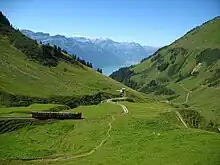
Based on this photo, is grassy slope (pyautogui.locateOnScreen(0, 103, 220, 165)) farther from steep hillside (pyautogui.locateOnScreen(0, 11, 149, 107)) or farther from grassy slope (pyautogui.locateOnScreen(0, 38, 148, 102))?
grassy slope (pyautogui.locateOnScreen(0, 38, 148, 102))

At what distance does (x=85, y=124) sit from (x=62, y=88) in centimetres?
9674

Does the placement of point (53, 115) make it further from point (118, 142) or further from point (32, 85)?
point (32, 85)

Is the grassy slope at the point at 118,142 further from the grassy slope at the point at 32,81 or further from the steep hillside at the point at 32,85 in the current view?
the grassy slope at the point at 32,81

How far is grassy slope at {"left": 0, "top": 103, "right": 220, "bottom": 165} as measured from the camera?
47.6m

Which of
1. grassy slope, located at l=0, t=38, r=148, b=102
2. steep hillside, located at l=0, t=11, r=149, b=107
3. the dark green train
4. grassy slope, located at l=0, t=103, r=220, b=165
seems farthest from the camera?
grassy slope, located at l=0, t=38, r=148, b=102

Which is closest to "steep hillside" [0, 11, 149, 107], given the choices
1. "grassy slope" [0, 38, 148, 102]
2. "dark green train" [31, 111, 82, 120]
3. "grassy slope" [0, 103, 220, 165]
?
"grassy slope" [0, 38, 148, 102]

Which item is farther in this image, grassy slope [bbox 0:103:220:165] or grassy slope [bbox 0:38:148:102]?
grassy slope [bbox 0:38:148:102]

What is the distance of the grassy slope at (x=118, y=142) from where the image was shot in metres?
47.6

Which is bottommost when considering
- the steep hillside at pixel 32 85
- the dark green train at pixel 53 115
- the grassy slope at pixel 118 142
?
the grassy slope at pixel 118 142

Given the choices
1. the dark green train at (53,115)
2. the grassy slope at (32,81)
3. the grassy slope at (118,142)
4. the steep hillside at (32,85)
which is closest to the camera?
the grassy slope at (118,142)

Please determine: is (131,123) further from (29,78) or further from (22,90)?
(29,78)

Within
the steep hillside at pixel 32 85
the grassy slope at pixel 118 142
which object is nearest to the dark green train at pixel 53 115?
the grassy slope at pixel 118 142

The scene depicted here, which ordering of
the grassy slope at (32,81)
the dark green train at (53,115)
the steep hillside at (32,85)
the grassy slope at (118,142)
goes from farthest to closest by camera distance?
the grassy slope at (32,81) < the steep hillside at (32,85) < the dark green train at (53,115) < the grassy slope at (118,142)

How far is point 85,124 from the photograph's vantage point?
260 ft
